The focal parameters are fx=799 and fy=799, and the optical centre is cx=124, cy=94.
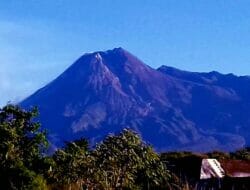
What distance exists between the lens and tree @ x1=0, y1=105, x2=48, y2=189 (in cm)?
2595

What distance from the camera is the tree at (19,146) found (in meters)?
26.0

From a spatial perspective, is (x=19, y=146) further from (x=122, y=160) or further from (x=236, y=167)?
(x=236, y=167)

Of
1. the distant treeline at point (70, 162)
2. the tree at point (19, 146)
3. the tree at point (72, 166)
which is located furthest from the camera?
the tree at point (72, 166)

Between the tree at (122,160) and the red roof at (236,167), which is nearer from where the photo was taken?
the tree at (122,160)

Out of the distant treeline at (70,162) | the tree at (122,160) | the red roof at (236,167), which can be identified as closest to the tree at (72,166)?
the distant treeline at (70,162)

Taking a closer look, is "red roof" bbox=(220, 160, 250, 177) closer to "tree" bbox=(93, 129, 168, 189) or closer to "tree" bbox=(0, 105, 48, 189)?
"tree" bbox=(0, 105, 48, 189)

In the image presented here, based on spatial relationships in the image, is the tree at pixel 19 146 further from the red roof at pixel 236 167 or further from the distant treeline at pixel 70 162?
the red roof at pixel 236 167

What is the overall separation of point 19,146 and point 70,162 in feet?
6.58

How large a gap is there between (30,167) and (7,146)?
1106mm

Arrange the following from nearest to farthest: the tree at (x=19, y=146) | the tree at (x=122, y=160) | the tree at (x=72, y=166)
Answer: the tree at (x=122, y=160)
the tree at (x=19, y=146)
the tree at (x=72, y=166)

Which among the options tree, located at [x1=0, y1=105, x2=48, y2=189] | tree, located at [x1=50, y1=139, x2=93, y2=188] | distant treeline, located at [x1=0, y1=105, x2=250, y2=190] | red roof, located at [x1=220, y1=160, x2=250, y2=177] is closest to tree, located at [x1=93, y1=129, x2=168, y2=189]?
distant treeline, located at [x1=0, y1=105, x2=250, y2=190]

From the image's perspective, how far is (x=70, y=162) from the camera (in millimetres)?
27828

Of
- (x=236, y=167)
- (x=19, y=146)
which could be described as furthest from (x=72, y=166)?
(x=236, y=167)

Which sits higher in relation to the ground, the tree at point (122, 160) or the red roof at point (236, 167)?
the red roof at point (236, 167)
